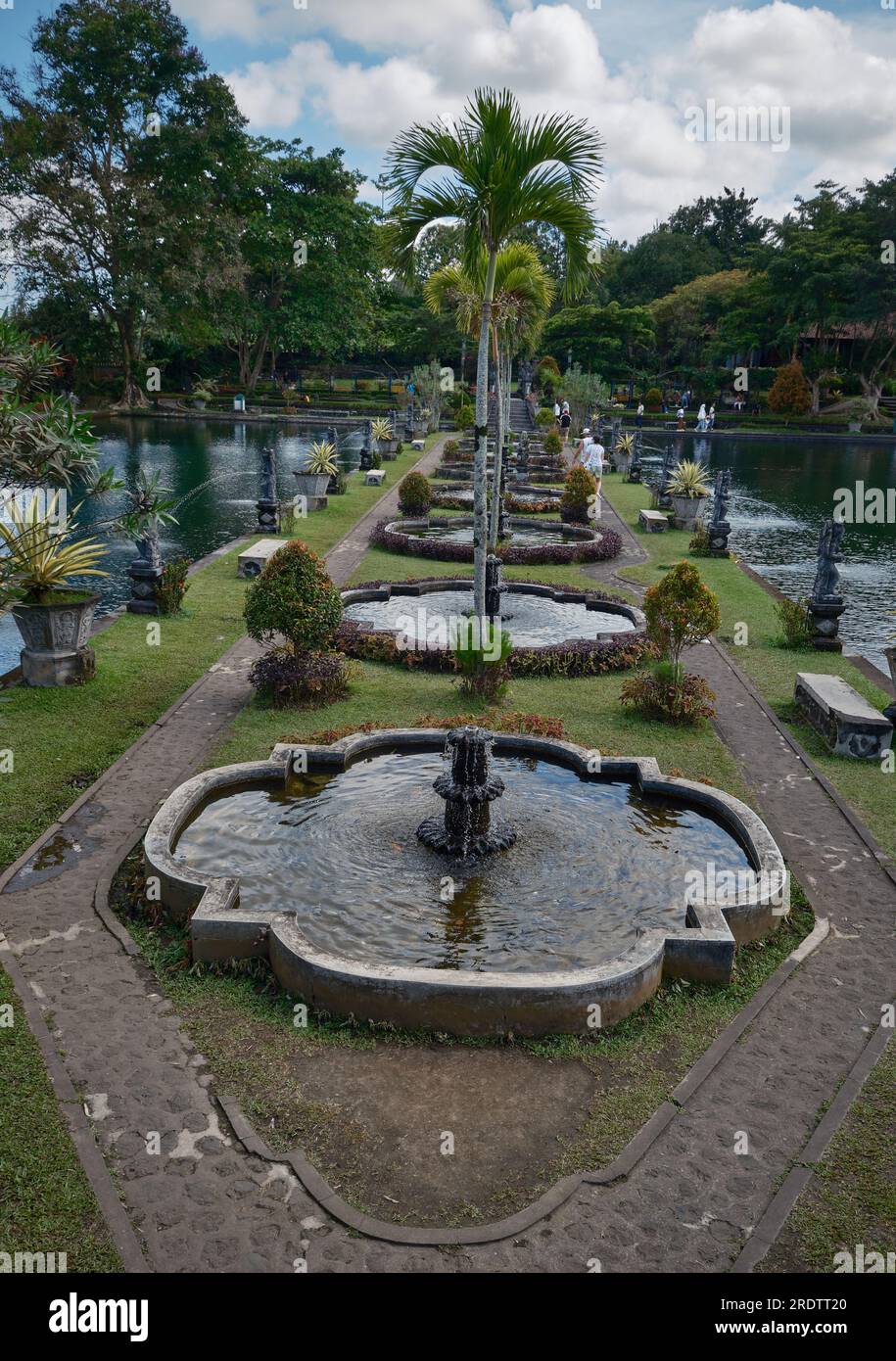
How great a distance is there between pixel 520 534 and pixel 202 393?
33.4m

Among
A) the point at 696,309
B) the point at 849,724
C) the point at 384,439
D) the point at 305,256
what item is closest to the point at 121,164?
the point at 305,256

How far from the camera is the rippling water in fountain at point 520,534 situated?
20.2 m

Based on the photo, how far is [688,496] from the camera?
22.1 meters

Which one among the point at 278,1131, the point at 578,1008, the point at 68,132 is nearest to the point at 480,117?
the point at 578,1008

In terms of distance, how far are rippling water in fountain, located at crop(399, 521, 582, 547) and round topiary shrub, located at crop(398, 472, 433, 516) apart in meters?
0.55

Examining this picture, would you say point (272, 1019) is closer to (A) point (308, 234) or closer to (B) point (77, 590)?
(B) point (77, 590)

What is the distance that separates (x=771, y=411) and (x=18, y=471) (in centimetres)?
5264

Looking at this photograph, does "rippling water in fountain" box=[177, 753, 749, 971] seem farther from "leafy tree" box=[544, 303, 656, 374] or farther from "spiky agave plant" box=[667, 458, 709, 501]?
"leafy tree" box=[544, 303, 656, 374]

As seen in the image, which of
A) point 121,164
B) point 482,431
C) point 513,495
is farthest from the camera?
point 121,164

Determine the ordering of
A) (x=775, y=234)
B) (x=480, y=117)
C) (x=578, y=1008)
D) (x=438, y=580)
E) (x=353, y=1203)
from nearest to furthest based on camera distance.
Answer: (x=353, y=1203) → (x=578, y=1008) → (x=480, y=117) → (x=438, y=580) → (x=775, y=234)

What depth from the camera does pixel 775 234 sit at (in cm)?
5197

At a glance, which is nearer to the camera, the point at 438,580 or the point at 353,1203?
the point at 353,1203

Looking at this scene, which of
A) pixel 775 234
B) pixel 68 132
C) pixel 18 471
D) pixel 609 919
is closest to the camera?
pixel 609 919

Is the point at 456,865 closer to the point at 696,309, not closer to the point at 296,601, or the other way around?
the point at 296,601
